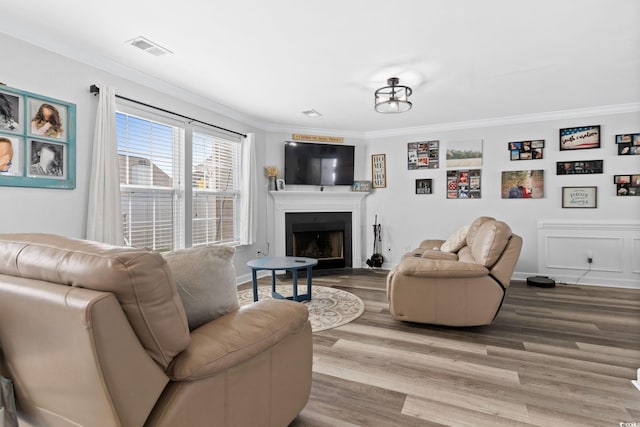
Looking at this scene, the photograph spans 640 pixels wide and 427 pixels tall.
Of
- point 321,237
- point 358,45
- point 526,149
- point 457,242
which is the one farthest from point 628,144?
point 321,237

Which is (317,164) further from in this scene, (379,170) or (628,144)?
(628,144)

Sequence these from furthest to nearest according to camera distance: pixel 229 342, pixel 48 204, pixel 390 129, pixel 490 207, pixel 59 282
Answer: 1. pixel 390 129
2. pixel 490 207
3. pixel 48 204
4. pixel 229 342
5. pixel 59 282

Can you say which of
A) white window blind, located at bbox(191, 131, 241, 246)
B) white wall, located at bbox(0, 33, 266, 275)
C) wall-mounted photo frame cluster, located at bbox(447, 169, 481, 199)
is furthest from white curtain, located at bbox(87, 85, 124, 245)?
wall-mounted photo frame cluster, located at bbox(447, 169, 481, 199)

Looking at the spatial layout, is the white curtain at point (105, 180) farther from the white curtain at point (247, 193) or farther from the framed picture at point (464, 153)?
the framed picture at point (464, 153)

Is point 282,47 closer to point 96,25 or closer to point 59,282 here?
point 96,25

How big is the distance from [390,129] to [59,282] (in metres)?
5.49

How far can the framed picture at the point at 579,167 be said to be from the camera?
4.64m

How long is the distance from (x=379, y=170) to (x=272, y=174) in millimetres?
1937

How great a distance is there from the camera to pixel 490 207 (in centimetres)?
521

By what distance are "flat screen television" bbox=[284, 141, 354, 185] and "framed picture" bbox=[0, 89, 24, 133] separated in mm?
3491

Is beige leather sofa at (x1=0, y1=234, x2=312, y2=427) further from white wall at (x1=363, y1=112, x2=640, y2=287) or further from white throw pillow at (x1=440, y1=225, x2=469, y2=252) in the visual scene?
white wall at (x1=363, y1=112, x2=640, y2=287)

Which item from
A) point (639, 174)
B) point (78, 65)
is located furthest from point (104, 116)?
point (639, 174)

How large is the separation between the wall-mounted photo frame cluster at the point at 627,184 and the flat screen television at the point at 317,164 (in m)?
3.79

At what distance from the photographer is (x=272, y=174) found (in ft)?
17.7
